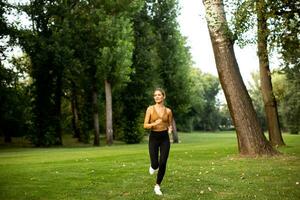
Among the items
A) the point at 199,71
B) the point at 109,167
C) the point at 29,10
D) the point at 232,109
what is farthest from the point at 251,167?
the point at 199,71

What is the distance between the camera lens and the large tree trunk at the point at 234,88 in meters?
17.7

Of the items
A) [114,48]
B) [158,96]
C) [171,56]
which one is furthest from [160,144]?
[171,56]

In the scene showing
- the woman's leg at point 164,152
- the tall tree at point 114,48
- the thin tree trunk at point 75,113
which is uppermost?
the tall tree at point 114,48

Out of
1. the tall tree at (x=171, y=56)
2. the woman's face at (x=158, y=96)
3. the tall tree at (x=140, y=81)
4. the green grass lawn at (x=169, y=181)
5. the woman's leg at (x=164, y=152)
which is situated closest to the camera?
the woman's leg at (x=164, y=152)

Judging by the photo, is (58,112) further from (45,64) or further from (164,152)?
(164,152)

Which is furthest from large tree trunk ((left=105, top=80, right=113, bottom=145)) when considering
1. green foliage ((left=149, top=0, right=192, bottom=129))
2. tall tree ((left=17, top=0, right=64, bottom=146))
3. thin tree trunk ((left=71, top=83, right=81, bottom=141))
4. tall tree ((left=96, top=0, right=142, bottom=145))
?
thin tree trunk ((left=71, top=83, right=81, bottom=141))

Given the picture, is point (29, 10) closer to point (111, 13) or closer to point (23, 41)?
point (23, 41)

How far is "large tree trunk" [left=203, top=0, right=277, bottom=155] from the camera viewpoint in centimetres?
1773

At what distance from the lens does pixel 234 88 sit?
17844 mm

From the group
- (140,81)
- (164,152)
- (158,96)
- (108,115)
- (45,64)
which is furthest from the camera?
(140,81)

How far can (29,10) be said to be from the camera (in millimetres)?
41281

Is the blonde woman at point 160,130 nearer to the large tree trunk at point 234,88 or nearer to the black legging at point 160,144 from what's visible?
the black legging at point 160,144

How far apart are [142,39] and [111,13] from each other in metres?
6.07

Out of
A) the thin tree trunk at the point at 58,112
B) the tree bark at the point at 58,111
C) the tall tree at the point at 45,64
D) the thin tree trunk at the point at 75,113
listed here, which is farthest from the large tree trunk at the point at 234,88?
the thin tree trunk at the point at 75,113
